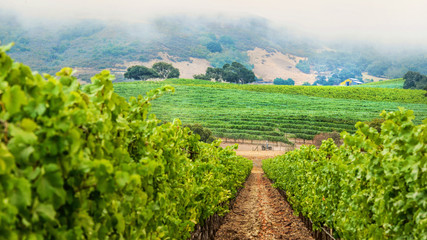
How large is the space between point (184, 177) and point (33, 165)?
11.6 ft

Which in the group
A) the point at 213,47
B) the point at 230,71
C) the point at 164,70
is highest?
the point at 213,47

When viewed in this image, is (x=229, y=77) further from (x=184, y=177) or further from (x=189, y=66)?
(x=184, y=177)

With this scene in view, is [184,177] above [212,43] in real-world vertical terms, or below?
below

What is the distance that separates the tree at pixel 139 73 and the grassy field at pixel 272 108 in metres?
17.6

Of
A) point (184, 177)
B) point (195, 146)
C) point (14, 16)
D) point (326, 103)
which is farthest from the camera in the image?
point (14, 16)

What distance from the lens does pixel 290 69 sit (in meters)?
192

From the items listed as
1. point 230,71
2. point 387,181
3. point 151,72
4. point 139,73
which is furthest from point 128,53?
point 387,181

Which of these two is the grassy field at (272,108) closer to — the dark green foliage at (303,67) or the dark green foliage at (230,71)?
the dark green foliage at (230,71)

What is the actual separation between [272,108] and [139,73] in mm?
41102

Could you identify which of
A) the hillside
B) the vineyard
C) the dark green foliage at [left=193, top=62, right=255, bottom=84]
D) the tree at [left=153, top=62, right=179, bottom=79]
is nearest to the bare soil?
the hillside

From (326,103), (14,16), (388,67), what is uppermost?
(14,16)

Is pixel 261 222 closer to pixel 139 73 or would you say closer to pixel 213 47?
pixel 139 73

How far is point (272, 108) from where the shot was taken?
215 feet

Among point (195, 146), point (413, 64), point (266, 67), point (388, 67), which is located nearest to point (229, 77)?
point (266, 67)
